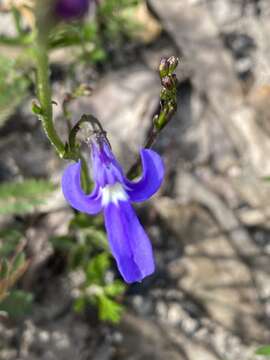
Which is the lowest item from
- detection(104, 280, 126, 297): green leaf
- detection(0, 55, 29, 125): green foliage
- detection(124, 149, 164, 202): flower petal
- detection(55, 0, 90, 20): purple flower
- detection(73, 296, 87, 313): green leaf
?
detection(73, 296, 87, 313): green leaf

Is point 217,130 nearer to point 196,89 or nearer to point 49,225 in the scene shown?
point 196,89

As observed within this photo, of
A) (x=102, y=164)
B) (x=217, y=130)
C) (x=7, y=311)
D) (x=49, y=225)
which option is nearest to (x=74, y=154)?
(x=102, y=164)

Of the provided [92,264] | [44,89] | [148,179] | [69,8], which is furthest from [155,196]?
[69,8]

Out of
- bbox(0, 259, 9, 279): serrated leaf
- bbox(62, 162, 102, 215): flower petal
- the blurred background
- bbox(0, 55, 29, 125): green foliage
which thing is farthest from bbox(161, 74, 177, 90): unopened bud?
bbox(0, 55, 29, 125): green foliage

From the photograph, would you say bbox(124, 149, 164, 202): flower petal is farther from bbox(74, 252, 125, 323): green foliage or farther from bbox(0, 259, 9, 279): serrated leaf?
bbox(74, 252, 125, 323): green foliage

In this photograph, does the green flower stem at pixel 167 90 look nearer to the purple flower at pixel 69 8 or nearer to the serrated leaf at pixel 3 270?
the purple flower at pixel 69 8
